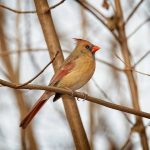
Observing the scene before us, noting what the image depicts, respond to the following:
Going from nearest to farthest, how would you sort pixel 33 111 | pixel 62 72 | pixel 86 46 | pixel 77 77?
pixel 33 111 → pixel 62 72 → pixel 77 77 → pixel 86 46

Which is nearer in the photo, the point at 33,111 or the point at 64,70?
the point at 33,111

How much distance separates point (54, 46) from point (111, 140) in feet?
5.71

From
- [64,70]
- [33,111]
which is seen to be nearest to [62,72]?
[64,70]

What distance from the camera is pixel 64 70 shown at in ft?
9.31

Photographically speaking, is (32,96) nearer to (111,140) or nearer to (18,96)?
(18,96)

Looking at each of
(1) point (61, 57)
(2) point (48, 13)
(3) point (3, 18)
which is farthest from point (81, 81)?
(3) point (3, 18)

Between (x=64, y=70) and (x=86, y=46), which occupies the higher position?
(x=86, y=46)

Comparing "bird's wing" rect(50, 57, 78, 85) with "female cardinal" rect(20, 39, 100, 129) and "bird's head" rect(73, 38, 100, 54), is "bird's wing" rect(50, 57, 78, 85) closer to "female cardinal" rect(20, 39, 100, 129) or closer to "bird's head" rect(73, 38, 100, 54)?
"female cardinal" rect(20, 39, 100, 129)

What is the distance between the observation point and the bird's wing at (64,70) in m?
2.74

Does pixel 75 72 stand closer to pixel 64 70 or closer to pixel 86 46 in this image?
pixel 64 70

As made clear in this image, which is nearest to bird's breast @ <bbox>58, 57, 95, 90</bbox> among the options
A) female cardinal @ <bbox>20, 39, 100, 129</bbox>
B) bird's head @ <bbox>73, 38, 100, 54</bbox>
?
female cardinal @ <bbox>20, 39, 100, 129</bbox>

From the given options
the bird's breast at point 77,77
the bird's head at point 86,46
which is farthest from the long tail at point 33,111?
the bird's head at point 86,46

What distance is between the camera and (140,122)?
2.74m

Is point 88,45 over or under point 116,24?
over
